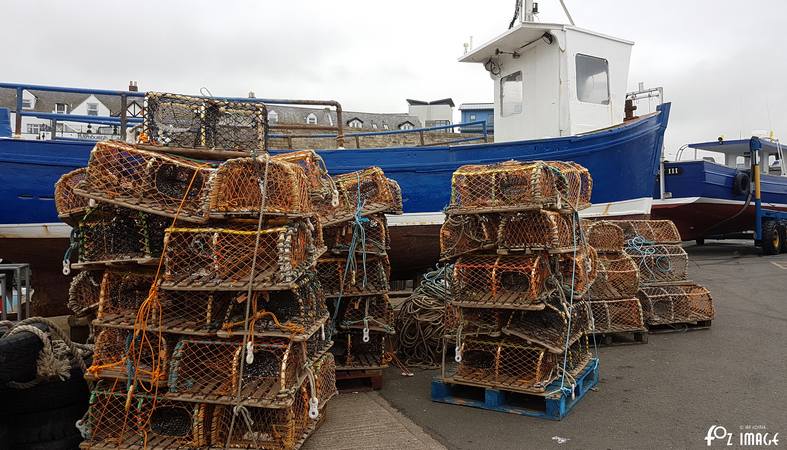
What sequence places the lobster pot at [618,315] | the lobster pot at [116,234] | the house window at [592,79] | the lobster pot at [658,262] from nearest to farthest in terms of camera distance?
the lobster pot at [116,234] < the lobster pot at [618,315] < the lobster pot at [658,262] < the house window at [592,79]

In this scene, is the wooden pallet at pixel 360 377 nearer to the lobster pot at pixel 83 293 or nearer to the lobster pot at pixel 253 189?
the lobster pot at pixel 253 189

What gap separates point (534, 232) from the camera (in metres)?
4.45

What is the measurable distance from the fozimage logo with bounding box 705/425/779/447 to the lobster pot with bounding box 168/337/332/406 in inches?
117

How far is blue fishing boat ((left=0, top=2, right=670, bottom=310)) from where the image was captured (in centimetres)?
847

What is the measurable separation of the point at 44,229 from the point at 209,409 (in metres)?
5.00

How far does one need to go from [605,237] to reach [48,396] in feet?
20.6

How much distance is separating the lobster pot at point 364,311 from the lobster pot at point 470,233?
853 mm

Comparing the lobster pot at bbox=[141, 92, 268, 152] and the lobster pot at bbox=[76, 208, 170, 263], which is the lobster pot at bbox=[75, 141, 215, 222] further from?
the lobster pot at bbox=[141, 92, 268, 152]

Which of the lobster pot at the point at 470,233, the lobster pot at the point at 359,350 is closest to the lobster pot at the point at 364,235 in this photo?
the lobster pot at the point at 470,233

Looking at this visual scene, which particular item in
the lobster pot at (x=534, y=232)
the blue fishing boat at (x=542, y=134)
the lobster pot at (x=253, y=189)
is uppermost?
the blue fishing boat at (x=542, y=134)

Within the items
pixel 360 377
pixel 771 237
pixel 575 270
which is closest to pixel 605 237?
pixel 575 270

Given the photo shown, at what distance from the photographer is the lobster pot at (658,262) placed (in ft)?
23.3

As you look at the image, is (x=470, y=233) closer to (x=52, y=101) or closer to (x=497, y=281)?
(x=497, y=281)

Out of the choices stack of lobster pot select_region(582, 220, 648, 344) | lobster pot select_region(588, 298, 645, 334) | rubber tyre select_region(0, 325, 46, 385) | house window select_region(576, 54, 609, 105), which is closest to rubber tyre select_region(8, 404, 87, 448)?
rubber tyre select_region(0, 325, 46, 385)
